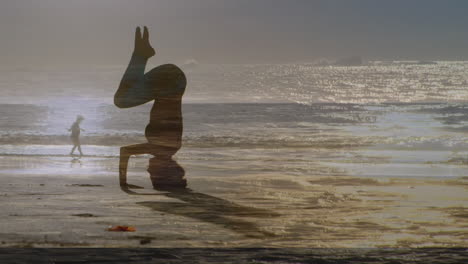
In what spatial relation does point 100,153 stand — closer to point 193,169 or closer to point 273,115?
point 193,169

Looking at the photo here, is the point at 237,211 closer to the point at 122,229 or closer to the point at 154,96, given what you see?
the point at 122,229

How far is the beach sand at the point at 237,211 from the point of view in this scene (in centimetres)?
869

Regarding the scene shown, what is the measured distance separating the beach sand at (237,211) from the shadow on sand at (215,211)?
2 cm

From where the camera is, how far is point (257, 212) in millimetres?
10945

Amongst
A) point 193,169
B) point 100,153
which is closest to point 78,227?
point 193,169

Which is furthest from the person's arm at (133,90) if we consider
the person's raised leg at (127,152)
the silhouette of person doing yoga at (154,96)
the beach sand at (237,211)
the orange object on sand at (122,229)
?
the orange object on sand at (122,229)

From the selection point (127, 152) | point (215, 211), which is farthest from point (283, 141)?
point (215, 211)

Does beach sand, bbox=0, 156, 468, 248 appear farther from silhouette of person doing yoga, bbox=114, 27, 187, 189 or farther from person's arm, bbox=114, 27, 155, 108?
person's arm, bbox=114, 27, 155, 108

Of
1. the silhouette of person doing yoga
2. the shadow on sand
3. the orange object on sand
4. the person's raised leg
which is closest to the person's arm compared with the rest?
the silhouette of person doing yoga

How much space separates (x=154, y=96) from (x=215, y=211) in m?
3.63

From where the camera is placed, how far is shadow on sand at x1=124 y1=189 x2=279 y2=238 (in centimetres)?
954

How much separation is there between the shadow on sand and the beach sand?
0.02 metres

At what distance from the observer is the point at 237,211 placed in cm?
1101

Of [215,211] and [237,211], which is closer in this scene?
[215,211]
